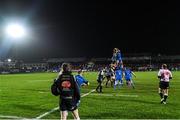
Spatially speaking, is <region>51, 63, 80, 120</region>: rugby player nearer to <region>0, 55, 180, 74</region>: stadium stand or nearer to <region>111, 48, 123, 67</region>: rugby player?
<region>111, 48, 123, 67</region>: rugby player

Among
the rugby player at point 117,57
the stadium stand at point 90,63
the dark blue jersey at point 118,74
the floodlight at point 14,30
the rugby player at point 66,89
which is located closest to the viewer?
the rugby player at point 66,89

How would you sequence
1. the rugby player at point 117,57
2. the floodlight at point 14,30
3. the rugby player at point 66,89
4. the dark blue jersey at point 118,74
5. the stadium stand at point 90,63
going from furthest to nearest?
1. the stadium stand at point 90,63
2. the floodlight at point 14,30
3. the dark blue jersey at point 118,74
4. the rugby player at point 117,57
5. the rugby player at point 66,89

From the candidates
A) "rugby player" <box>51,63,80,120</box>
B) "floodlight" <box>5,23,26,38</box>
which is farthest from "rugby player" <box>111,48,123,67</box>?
"floodlight" <box>5,23,26,38</box>

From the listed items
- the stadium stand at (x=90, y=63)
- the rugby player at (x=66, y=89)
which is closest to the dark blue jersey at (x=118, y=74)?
the rugby player at (x=66, y=89)

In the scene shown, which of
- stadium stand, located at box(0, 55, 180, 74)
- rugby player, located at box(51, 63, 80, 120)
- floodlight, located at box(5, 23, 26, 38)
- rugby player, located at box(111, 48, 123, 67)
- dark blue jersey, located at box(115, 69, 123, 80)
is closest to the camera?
rugby player, located at box(51, 63, 80, 120)

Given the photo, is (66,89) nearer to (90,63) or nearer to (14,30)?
(14,30)

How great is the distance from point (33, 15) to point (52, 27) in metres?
6.46

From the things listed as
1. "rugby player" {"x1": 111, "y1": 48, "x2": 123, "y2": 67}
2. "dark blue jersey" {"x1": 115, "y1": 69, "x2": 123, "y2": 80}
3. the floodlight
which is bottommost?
"dark blue jersey" {"x1": 115, "y1": 69, "x2": 123, "y2": 80}

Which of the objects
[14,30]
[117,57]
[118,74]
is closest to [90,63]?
[14,30]

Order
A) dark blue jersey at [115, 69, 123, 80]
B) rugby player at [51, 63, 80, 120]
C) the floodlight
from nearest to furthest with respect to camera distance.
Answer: rugby player at [51, 63, 80, 120]
dark blue jersey at [115, 69, 123, 80]
the floodlight

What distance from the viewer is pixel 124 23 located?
101250 millimetres

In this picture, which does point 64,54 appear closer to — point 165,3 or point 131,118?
point 165,3

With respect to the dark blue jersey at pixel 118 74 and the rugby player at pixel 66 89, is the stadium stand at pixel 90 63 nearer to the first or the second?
the dark blue jersey at pixel 118 74

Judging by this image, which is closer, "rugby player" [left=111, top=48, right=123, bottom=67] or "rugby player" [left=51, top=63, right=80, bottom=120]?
"rugby player" [left=51, top=63, right=80, bottom=120]
